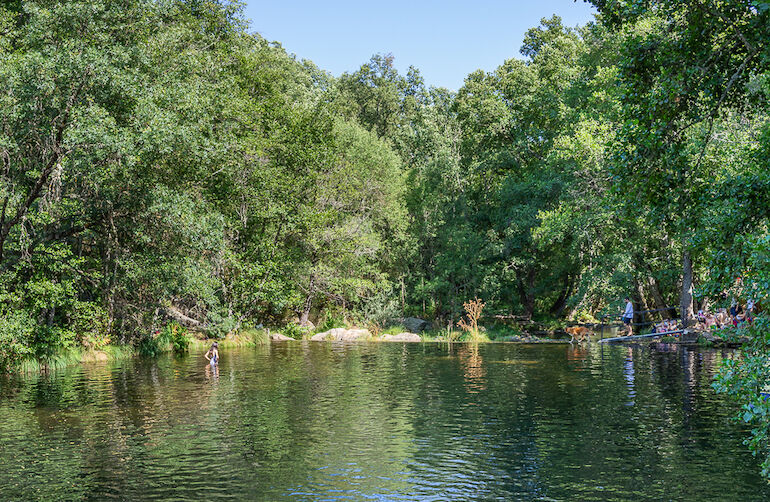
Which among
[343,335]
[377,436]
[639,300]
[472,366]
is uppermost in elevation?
[639,300]

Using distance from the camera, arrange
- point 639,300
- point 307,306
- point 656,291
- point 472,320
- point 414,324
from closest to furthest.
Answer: point 656,291 → point 639,300 → point 472,320 → point 307,306 → point 414,324

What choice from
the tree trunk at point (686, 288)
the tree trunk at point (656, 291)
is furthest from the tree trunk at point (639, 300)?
the tree trunk at point (686, 288)

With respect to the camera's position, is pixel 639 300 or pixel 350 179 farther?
pixel 350 179

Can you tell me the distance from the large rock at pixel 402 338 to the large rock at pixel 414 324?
169 inches

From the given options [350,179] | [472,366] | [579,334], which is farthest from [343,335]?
[472,366]

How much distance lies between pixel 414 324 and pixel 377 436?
131 ft

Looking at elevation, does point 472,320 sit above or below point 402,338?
above

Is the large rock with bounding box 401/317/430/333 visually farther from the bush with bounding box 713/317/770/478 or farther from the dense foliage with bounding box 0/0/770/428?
the bush with bounding box 713/317/770/478

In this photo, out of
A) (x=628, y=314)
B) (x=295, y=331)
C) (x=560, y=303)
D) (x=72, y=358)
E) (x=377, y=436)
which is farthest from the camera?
(x=560, y=303)

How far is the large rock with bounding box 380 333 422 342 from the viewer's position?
164 feet

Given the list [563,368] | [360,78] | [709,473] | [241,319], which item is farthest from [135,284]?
[360,78]

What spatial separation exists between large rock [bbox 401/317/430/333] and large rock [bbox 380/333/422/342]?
430cm

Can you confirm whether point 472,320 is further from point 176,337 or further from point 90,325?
point 90,325

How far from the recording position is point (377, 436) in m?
16.6
